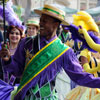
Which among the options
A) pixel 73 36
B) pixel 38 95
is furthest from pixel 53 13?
pixel 73 36

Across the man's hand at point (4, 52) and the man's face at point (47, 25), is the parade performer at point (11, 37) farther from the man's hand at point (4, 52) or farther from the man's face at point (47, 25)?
the man's face at point (47, 25)

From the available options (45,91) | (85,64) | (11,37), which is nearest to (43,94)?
(45,91)

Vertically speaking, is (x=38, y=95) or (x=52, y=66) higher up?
(x=52, y=66)

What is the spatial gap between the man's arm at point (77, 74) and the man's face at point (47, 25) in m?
0.27

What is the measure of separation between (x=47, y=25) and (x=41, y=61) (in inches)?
13.8

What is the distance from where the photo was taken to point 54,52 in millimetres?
3531

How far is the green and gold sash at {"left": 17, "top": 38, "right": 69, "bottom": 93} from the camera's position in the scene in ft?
11.4

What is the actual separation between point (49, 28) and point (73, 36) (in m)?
2.50

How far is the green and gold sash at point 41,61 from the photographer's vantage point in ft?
11.4

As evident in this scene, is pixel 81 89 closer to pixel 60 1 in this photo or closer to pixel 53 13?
pixel 53 13

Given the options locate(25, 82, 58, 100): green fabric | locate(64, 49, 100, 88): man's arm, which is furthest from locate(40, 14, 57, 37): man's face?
locate(25, 82, 58, 100): green fabric

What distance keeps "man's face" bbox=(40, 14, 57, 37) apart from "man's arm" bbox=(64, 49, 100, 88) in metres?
0.27

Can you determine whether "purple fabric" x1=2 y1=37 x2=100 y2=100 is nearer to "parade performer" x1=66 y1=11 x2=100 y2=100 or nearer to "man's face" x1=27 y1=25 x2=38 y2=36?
"parade performer" x1=66 y1=11 x2=100 y2=100

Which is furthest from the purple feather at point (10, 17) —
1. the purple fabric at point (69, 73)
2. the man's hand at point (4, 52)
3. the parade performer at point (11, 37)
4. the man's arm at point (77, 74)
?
the man's arm at point (77, 74)
